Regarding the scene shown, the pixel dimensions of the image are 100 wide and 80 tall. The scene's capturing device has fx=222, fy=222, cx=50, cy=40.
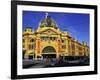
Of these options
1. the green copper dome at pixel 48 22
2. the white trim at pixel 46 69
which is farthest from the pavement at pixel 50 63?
the green copper dome at pixel 48 22

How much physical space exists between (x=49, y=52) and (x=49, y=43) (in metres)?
0.08

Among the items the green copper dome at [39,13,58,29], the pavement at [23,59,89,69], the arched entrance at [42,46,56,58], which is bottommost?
the pavement at [23,59,89,69]

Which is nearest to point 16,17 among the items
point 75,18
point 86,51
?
point 75,18

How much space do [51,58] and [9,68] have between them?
400mm

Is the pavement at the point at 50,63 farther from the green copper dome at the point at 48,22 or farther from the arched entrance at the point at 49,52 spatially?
the green copper dome at the point at 48,22

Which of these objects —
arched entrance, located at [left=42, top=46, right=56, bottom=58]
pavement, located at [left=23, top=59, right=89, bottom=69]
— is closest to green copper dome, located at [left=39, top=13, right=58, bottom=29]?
arched entrance, located at [left=42, top=46, right=56, bottom=58]

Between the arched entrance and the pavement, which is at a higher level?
the arched entrance

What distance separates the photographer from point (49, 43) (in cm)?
207

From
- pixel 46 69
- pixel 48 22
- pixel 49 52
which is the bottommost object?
pixel 46 69

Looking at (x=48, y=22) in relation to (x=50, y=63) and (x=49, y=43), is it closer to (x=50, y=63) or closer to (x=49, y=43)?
(x=49, y=43)

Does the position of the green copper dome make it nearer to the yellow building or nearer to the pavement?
the yellow building

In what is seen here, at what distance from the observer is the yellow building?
6.57 feet

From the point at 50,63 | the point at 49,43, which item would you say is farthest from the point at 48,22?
the point at 50,63

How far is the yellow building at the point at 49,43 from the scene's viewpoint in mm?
2002
